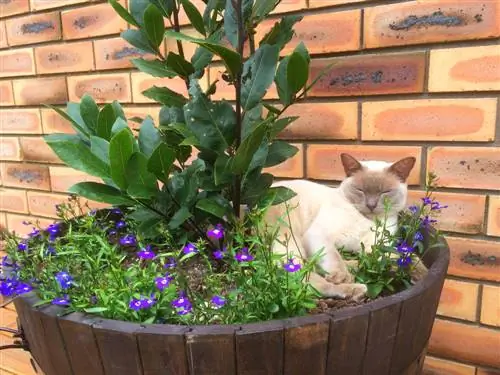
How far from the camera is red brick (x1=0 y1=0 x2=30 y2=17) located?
1.46 metres

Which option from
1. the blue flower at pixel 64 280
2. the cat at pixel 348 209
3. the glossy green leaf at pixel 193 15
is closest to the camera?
the blue flower at pixel 64 280

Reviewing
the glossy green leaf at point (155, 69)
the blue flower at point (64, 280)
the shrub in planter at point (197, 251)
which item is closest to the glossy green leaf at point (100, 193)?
the shrub in planter at point (197, 251)

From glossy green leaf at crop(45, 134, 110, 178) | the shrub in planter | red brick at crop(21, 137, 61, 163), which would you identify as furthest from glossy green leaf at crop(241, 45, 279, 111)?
red brick at crop(21, 137, 61, 163)

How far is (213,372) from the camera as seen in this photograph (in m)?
0.49

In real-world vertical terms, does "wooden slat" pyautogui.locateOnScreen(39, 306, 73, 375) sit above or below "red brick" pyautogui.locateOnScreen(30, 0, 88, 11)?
below

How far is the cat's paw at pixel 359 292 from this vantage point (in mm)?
669

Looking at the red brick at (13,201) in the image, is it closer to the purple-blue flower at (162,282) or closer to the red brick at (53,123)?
the red brick at (53,123)

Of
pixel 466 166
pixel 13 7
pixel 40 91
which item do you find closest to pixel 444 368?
pixel 466 166

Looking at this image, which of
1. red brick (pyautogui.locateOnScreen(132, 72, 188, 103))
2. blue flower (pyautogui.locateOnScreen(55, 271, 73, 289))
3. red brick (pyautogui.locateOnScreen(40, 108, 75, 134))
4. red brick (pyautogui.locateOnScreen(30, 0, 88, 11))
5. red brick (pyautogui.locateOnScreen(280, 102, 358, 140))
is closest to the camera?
blue flower (pyautogui.locateOnScreen(55, 271, 73, 289))

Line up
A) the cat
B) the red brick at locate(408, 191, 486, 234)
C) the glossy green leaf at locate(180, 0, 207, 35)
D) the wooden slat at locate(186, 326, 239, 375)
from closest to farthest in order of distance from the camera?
the wooden slat at locate(186, 326, 239, 375) → the glossy green leaf at locate(180, 0, 207, 35) → the cat → the red brick at locate(408, 191, 486, 234)

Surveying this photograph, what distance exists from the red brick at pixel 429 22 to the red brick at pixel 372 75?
4 cm

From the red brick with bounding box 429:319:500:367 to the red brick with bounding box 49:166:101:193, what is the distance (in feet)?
4.03

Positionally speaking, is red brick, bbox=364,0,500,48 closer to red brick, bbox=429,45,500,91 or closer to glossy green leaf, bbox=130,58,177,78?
red brick, bbox=429,45,500,91

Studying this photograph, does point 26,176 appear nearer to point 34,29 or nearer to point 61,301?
point 34,29
